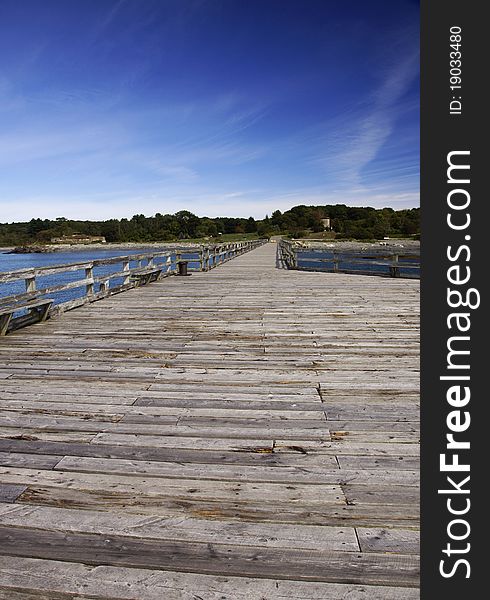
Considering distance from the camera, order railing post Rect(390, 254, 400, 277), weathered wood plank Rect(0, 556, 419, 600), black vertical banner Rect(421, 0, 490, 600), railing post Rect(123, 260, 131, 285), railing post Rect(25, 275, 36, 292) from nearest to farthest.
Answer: black vertical banner Rect(421, 0, 490, 600)
weathered wood plank Rect(0, 556, 419, 600)
railing post Rect(25, 275, 36, 292)
railing post Rect(123, 260, 131, 285)
railing post Rect(390, 254, 400, 277)

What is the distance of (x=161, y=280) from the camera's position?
14234mm

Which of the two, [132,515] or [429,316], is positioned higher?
[429,316]

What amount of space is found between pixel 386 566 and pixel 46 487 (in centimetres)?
190

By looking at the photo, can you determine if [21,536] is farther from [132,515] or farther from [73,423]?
[73,423]

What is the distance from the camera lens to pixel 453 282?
3.67 feet

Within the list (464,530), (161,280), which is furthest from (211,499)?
(161,280)

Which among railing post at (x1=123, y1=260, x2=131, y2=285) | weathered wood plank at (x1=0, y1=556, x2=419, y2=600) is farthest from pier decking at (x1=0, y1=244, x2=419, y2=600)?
railing post at (x1=123, y1=260, x2=131, y2=285)

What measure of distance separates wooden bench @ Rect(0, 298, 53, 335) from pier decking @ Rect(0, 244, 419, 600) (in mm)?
675

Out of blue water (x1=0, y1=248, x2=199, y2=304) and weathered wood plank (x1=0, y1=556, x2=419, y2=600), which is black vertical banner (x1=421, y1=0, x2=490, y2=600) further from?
blue water (x1=0, y1=248, x2=199, y2=304)

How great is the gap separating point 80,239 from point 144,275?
12710 cm

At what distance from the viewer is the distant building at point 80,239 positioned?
124 meters

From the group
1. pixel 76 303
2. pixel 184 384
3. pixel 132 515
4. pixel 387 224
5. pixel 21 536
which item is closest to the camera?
pixel 21 536

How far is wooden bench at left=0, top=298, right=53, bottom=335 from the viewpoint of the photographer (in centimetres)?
620

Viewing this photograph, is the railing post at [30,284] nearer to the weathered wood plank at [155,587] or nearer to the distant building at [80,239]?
the weathered wood plank at [155,587]
